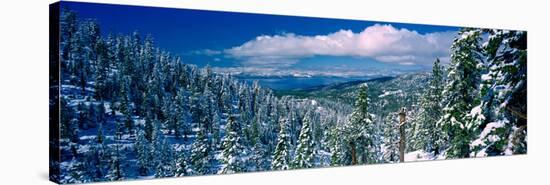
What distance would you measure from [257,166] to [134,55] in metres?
2.94

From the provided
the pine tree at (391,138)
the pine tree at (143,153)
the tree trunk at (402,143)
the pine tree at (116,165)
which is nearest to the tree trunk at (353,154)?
the pine tree at (391,138)

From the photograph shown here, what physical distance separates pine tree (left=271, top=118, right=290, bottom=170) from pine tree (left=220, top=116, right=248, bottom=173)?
2.11 ft

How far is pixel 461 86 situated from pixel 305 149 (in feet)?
12.4

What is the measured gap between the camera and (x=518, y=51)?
14992 mm

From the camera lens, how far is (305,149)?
1286cm

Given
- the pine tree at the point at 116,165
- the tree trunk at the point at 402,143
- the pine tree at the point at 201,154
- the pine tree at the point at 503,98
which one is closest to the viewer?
the pine tree at the point at 116,165

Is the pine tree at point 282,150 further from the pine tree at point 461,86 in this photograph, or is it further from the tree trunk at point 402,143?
the pine tree at point 461,86

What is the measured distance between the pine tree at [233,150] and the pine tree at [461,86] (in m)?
4.57

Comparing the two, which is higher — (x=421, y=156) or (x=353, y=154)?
(x=353, y=154)

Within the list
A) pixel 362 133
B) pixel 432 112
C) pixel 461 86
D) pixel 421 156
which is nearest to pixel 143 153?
pixel 362 133

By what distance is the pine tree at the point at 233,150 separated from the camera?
12.0 meters

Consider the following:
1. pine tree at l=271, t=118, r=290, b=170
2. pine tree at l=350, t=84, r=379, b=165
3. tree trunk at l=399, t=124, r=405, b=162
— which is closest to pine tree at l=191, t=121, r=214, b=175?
pine tree at l=271, t=118, r=290, b=170

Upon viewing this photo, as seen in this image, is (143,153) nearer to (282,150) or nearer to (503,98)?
(282,150)

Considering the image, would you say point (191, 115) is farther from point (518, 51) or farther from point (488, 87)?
point (518, 51)
